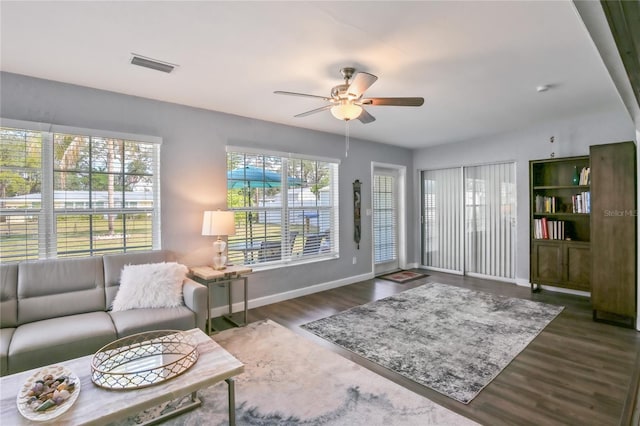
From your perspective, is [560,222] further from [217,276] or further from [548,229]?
[217,276]

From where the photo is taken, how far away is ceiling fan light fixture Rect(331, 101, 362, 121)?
2805mm

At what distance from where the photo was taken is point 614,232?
373 cm

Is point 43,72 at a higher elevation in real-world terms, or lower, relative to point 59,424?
higher

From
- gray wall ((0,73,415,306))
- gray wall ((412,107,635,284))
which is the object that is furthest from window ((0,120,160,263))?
gray wall ((412,107,635,284))

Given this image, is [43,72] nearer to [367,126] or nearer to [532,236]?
[367,126]

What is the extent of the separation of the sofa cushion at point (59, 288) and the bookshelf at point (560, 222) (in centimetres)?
570

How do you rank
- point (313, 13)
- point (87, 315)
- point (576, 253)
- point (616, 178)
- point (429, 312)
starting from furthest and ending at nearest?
point (576, 253)
point (429, 312)
point (616, 178)
point (87, 315)
point (313, 13)

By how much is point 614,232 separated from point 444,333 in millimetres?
2405

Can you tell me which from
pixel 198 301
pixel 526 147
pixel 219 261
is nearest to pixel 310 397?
pixel 198 301

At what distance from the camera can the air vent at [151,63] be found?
2.61m

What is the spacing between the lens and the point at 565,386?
7.94ft

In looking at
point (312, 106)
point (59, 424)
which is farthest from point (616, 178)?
point (59, 424)

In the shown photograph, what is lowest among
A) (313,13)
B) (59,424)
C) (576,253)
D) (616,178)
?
(59,424)

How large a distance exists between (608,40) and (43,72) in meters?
4.17
